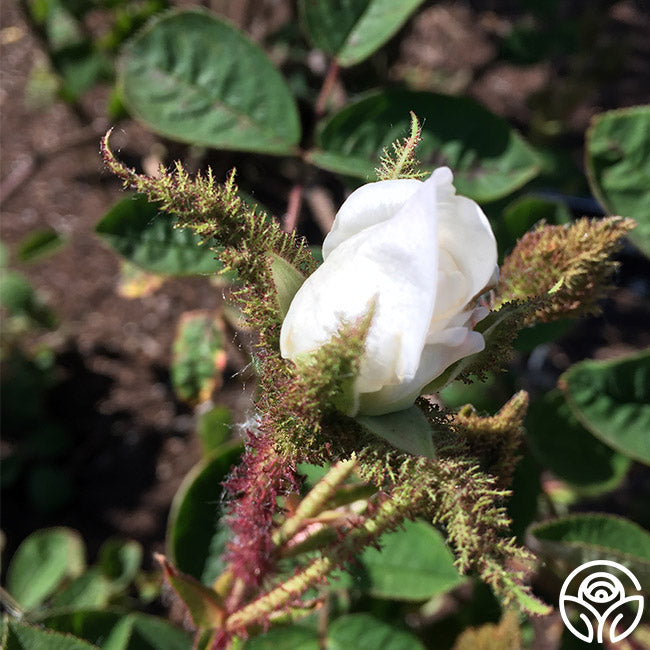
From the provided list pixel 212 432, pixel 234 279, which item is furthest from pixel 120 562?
pixel 234 279

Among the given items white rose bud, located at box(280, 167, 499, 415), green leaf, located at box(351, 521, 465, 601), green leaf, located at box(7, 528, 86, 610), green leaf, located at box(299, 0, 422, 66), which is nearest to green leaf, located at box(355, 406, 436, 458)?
white rose bud, located at box(280, 167, 499, 415)

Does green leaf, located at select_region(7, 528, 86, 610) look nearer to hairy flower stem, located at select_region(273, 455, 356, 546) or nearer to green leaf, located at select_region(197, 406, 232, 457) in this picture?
green leaf, located at select_region(197, 406, 232, 457)

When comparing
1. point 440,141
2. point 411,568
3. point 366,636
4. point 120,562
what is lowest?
point 120,562

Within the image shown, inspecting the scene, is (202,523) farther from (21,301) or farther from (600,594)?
(21,301)

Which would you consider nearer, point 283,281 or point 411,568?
point 283,281

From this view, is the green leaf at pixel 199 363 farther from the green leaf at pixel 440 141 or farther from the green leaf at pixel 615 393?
the green leaf at pixel 615 393

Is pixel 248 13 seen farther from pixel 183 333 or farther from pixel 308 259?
pixel 308 259

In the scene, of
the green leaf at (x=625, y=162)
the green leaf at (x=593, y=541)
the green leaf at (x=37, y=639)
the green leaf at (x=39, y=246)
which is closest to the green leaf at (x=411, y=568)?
the green leaf at (x=593, y=541)
